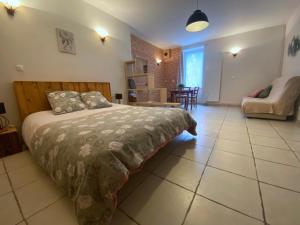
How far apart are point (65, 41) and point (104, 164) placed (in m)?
2.77

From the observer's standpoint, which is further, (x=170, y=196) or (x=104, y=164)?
(x=170, y=196)

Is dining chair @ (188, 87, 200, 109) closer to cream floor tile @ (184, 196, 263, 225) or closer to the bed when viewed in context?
the bed

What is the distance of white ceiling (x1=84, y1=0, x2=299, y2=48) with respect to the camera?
9.37 feet

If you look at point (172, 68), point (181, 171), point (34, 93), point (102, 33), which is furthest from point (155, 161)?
point (172, 68)

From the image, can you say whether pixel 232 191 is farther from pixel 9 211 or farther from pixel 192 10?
pixel 192 10

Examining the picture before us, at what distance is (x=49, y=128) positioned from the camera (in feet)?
4.43

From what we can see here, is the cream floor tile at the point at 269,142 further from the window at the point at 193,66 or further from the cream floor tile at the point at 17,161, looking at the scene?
the window at the point at 193,66

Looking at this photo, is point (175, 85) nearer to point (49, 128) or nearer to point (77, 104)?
point (77, 104)

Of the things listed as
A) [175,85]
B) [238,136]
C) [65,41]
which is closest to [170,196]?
[238,136]

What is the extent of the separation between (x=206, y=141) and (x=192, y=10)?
3.06 meters

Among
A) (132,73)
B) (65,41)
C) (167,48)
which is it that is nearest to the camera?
(65,41)

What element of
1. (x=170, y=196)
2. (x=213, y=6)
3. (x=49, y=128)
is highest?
(x=213, y=6)

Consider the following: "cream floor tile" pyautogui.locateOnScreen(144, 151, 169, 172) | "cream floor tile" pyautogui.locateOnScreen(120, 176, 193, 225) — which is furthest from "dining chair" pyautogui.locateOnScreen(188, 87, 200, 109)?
"cream floor tile" pyautogui.locateOnScreen(120, 176, 193, 225)

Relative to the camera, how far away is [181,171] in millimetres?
1405
